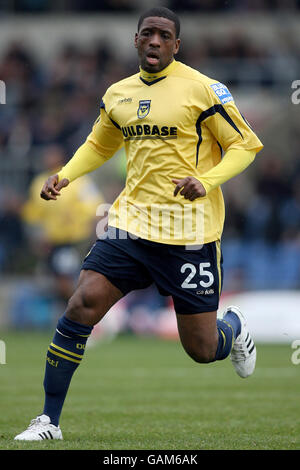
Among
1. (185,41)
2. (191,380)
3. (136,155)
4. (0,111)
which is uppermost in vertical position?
(185,41)

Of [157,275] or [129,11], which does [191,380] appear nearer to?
[157,275]

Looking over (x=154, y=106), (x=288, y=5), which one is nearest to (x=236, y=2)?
(x=288, y=5)

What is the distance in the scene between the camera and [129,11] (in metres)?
20.5

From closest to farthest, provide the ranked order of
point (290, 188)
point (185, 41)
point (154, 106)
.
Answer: point (154, 106) < point (290, 188) < point (185, 41)

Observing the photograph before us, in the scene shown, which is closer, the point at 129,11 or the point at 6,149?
the point at 6,149

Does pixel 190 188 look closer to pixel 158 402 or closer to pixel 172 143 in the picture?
pixel 172 143

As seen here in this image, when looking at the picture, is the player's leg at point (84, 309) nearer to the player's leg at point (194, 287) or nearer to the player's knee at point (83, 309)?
the player's knee at point (83, 309)

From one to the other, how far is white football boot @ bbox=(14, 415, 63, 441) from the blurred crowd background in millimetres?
8614

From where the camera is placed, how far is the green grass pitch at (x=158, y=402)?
5.57m

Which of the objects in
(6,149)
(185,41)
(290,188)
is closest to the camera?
(290,188)

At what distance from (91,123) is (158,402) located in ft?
32.7

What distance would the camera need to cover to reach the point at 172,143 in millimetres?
5730

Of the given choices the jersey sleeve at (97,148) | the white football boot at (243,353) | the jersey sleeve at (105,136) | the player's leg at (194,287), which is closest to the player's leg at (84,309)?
the player's leg at (194,287)
